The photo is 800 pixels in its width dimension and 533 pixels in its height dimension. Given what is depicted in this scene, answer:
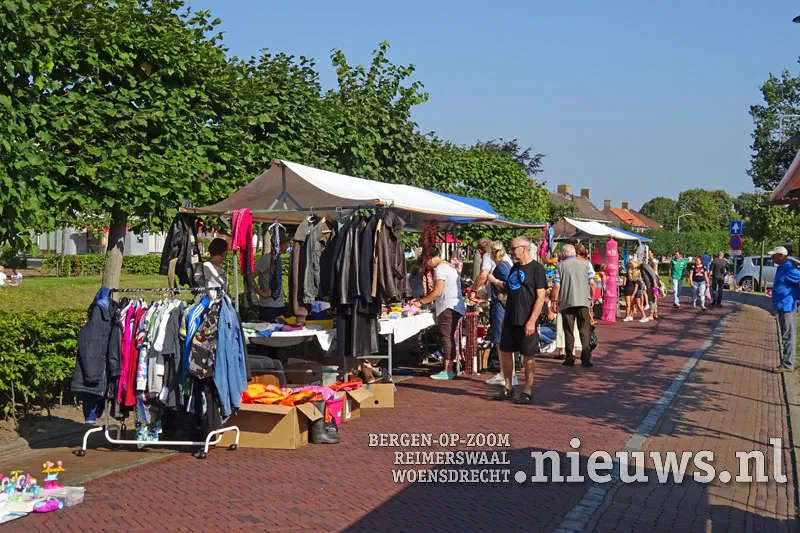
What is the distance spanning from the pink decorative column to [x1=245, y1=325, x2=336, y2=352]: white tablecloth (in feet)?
43.2

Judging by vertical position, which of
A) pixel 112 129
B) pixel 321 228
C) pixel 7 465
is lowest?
pixel 7 465

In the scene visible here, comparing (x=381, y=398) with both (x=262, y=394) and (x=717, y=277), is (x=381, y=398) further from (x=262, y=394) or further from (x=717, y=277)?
(x=717, y=277)

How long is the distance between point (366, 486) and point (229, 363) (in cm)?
165

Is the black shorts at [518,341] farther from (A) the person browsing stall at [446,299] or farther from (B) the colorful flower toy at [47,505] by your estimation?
(B) the colorful flower toy at [47,505]

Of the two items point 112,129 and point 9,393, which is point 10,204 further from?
point 112,129

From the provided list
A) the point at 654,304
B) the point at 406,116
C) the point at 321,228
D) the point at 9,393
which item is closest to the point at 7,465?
the point at 9,393

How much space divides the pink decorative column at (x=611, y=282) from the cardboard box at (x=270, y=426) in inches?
593

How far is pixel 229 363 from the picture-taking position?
7145mm

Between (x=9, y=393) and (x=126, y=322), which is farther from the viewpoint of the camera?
(x=9, y=393)

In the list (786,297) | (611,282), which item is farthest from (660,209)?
(786,297)

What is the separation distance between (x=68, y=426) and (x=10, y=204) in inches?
91.0

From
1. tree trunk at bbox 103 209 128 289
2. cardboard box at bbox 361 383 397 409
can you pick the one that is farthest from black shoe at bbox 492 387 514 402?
tree trunk at bbox 103 209 128 289

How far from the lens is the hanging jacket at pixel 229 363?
23.2 ft

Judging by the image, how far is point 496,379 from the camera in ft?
36.6
